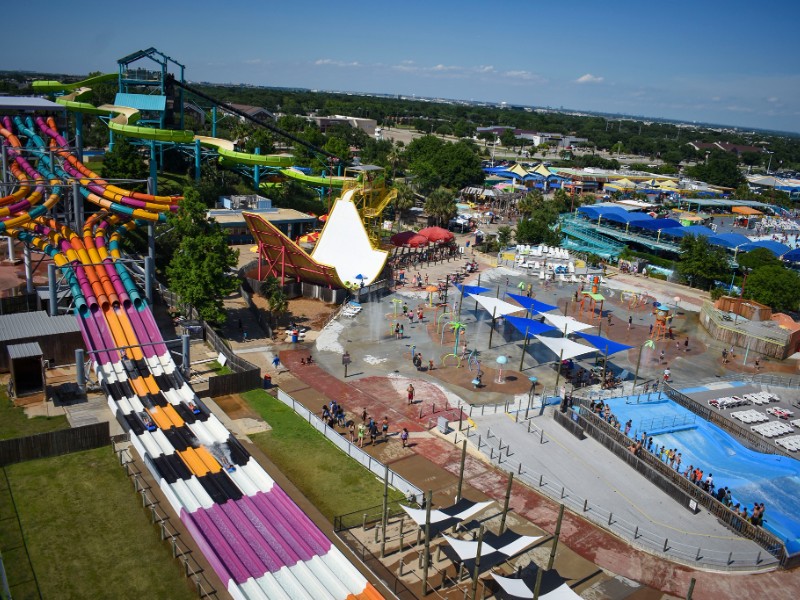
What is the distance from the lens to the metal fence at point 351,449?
26.9 metres

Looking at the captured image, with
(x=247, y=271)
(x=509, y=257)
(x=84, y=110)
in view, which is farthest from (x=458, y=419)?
(x=84, y=110)

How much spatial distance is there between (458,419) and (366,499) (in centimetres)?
890

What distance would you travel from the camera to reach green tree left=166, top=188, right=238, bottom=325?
128ft

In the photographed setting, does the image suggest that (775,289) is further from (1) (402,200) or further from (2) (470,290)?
(1) (402,200)

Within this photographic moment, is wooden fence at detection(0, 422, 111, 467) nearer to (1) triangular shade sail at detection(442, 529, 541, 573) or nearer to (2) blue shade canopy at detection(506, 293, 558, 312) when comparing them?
(1) triangular shade sail at detection(442, 529, 541, 573)

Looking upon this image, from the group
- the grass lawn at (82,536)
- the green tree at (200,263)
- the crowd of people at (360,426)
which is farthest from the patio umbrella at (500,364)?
the grass lawn at (82,536)

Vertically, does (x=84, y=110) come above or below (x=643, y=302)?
above

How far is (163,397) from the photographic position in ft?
103

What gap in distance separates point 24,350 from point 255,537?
53.4ft

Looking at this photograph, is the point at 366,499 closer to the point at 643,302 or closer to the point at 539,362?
the point at 539,362

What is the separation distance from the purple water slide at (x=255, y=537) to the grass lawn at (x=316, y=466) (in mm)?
2986

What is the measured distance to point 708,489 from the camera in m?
28.8

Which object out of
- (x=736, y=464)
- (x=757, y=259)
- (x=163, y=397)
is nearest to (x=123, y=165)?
(x=163, y=397)

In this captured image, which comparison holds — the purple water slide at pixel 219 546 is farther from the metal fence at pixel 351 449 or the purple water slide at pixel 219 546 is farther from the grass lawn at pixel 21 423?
the grass lawn at pixel 21 423
